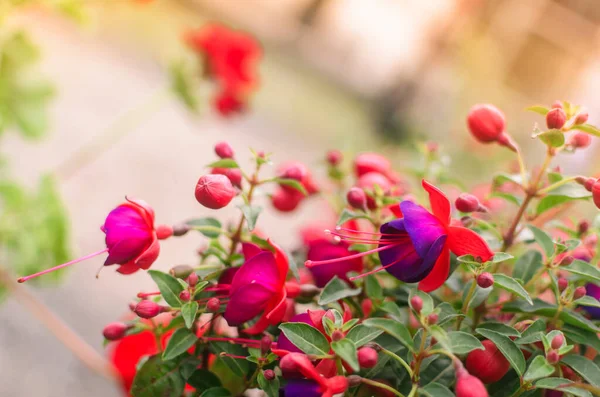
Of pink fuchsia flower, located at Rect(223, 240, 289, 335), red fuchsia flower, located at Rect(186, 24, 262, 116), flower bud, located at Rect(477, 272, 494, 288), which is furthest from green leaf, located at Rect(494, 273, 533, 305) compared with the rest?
red fuchsia flower, located at Rect(186, 24, 262, 116)

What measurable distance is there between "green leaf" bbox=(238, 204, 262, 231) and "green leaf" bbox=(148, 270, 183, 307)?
0.17ft

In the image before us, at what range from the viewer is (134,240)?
0.96ft

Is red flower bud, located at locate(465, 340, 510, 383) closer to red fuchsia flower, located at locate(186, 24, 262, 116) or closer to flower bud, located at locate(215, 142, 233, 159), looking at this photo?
flower bud, located at locate(215, 142, 233, 159)

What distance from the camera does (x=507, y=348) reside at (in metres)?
0.27

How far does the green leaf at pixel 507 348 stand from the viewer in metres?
0.27

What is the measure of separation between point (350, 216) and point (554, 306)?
0.40 feet

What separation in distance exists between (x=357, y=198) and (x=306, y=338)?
0.10m

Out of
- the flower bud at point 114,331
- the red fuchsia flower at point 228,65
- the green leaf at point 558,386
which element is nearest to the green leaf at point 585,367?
the green leaf at point 558,386

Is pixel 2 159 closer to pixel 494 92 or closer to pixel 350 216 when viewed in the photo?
pixel 350 216

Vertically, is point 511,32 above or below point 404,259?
above

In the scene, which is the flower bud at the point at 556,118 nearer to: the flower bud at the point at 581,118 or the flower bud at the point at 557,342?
the flower bud at the point at 581,118

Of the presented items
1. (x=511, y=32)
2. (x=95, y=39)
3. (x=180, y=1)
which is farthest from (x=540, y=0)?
(x=95, y=39)

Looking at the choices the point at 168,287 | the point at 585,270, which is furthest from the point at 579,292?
the point at 168,287

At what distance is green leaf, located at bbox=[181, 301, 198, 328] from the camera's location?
0.28 meters
